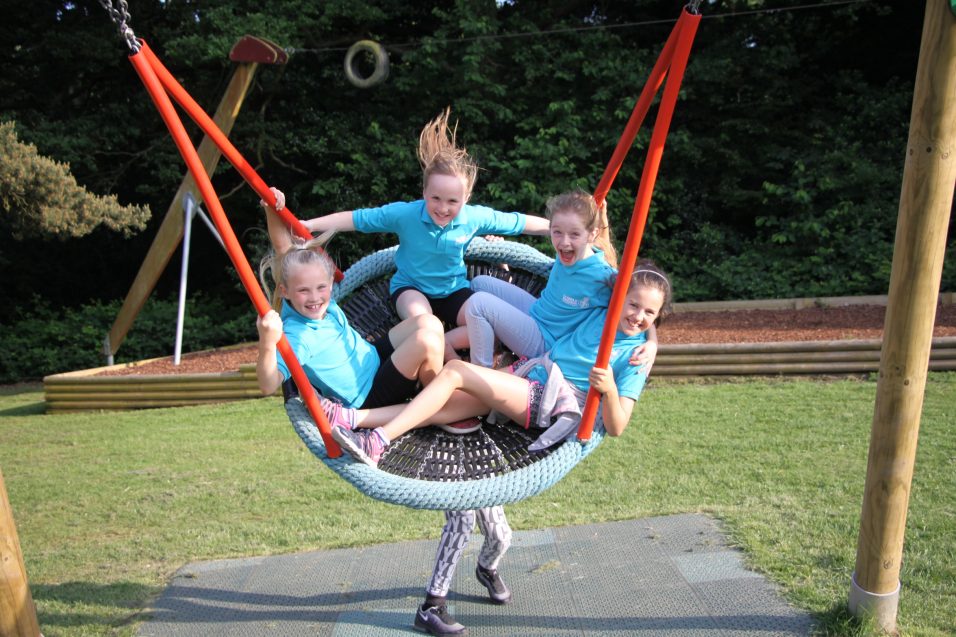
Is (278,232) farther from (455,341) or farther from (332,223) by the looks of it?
(455,341)

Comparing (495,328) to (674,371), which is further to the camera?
(674,371)

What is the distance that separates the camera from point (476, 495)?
210cm

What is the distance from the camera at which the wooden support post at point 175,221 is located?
719 centimetres

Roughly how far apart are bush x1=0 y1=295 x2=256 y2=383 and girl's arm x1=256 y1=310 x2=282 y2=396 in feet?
26.3

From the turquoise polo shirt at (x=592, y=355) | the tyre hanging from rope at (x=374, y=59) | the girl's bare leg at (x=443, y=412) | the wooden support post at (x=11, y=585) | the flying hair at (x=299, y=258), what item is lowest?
the wooden support post at (x=11, y=585)

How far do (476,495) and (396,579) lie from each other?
111 centimetres

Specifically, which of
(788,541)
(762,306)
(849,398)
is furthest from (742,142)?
(788,541)

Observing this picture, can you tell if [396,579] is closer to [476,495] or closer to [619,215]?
[476,495]

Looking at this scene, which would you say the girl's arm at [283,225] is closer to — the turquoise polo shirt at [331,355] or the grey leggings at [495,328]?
the turquoise polo shirt at [331,355]

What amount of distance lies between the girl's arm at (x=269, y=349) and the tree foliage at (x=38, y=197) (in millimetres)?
5860

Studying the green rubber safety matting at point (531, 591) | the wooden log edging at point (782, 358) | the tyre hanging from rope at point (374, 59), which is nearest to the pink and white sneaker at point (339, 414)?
the green rubber safety matting at point (531, 591)

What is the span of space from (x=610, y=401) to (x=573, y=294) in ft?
1.49

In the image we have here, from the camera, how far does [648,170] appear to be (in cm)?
194

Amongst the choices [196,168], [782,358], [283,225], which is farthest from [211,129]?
[782,358]
